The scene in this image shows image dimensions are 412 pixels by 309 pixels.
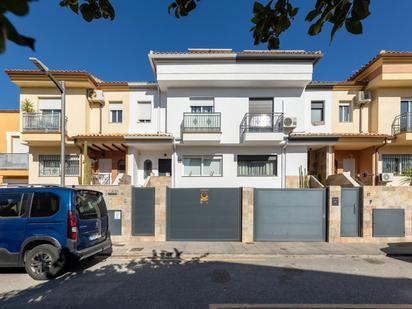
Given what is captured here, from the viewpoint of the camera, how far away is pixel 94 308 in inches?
172

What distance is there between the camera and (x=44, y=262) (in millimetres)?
5891

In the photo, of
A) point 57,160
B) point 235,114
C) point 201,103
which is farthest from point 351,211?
point 57,160

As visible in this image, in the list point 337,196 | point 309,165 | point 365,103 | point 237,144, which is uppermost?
point 365,103

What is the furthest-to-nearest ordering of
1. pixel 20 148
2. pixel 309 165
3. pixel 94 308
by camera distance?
pixel 20 148
pixel 309 165
pixel 94 308

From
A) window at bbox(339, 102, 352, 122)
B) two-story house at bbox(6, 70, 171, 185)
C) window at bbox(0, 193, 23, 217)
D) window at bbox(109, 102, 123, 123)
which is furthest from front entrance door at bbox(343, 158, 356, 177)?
window at bbox(0, 193, 23, 217)

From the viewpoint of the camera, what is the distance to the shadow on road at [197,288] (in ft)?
15.2

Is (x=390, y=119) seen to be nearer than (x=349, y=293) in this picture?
No

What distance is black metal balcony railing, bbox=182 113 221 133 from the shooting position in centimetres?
1320

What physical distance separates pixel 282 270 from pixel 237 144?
804 cm

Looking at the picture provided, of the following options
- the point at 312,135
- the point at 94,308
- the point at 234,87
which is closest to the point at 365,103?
the point at 312,135

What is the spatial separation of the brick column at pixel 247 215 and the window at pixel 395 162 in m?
9.55

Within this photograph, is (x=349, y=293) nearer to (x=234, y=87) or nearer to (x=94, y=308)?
(x=94, y=308)

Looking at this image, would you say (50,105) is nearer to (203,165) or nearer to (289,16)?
(203,165)

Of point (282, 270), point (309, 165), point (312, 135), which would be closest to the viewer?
point (282, 270)
